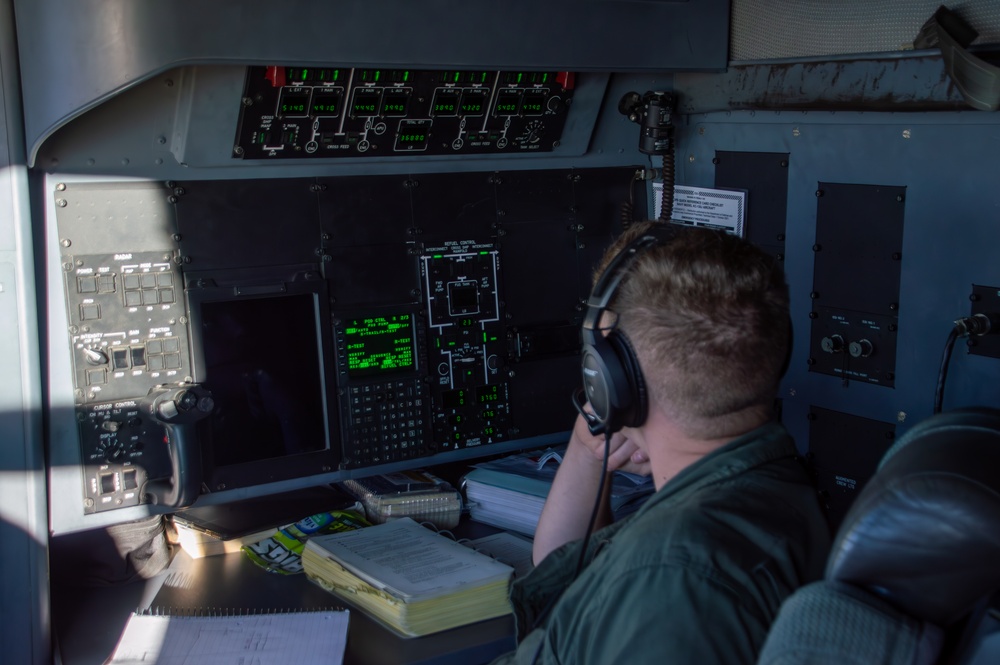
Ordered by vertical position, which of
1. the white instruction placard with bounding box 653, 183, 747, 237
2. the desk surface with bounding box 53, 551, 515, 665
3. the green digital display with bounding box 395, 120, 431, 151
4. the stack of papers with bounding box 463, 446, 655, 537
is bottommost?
A: the desk surface with bounding box 53, 551, 515, 665

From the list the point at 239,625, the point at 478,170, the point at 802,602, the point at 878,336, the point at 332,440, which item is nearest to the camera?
the point at 802,602

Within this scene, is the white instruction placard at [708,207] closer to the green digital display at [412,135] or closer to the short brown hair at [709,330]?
the green digital display at [412,135]

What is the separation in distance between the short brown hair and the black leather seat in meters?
0.34

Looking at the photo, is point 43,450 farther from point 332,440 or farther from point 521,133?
point 521,133

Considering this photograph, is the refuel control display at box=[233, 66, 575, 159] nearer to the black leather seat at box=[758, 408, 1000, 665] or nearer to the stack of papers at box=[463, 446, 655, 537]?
the stack of papers at box=[463, 446, 655, 537]

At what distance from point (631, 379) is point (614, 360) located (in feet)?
0.11

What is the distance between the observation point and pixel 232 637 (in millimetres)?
1636

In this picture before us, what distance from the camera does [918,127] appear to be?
1.83 meters

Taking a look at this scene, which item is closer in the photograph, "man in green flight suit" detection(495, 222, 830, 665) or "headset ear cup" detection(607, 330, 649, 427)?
"man in green flight suit" detection(495, 222, 830, 665)

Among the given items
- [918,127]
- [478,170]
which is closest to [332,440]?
[478,170]

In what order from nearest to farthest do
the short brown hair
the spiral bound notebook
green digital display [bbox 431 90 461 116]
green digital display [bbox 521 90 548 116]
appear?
the short brown hair, the spiral bound notebook, green digital display [bbox 431 90 461 116], green digital display [bbox 521 90 548 116]

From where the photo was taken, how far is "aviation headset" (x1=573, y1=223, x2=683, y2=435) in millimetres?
1263

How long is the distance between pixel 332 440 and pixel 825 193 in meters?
1.19

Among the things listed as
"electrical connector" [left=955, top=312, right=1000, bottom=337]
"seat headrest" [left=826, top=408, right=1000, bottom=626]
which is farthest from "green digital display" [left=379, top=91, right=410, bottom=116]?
"seat headrest" [left=826, top=408, right=1000, bottom=626]
